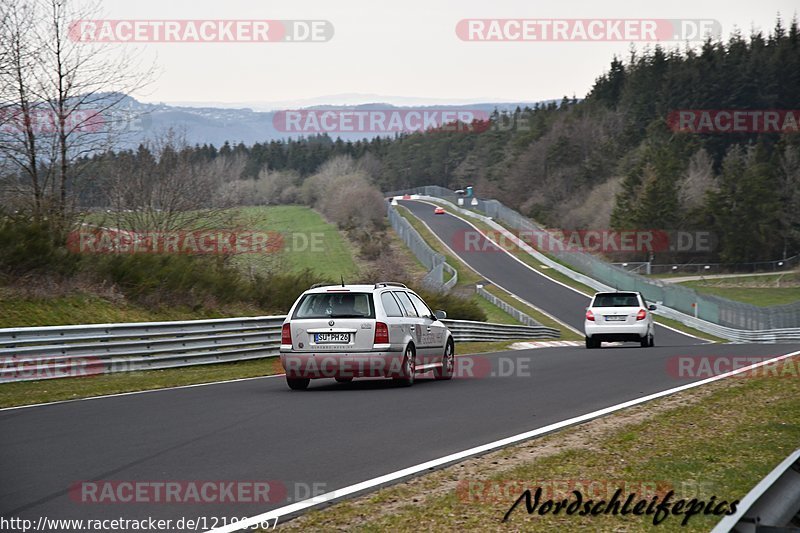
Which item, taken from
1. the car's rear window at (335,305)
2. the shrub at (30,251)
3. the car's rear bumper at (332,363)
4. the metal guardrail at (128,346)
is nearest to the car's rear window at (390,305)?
the car's rear window at (335,305)

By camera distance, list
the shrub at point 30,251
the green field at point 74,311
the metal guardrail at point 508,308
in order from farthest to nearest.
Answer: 1. the metal guardrail at point 508,308
2. the shrub at point 30,251
3. the green field at point 74,311

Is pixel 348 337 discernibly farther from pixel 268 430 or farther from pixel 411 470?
pixel 411 470

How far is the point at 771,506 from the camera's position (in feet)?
16.8

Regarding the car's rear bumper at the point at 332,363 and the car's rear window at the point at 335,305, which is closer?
the car's rear bumper at the point at 332,363

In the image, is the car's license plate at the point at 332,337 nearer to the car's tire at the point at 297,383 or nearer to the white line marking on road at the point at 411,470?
the car's tire at the point at 297,383

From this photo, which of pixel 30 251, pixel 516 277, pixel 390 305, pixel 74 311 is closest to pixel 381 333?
pixel 390 305

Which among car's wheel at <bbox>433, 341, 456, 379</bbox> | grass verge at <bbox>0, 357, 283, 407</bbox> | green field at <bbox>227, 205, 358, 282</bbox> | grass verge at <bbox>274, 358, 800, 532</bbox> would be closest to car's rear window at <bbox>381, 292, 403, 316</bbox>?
car's wheel at <bbox>433, 341, 456, 379</bbox>

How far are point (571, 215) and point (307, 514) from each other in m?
117

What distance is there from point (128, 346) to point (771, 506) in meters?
16.2

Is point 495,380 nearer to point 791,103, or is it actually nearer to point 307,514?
point 307,514

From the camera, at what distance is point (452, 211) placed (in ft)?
388

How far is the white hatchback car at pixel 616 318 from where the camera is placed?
2800cm

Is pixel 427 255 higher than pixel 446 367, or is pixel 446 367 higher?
pixel 427 255

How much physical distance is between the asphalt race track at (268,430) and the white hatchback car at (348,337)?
34 centimetres
